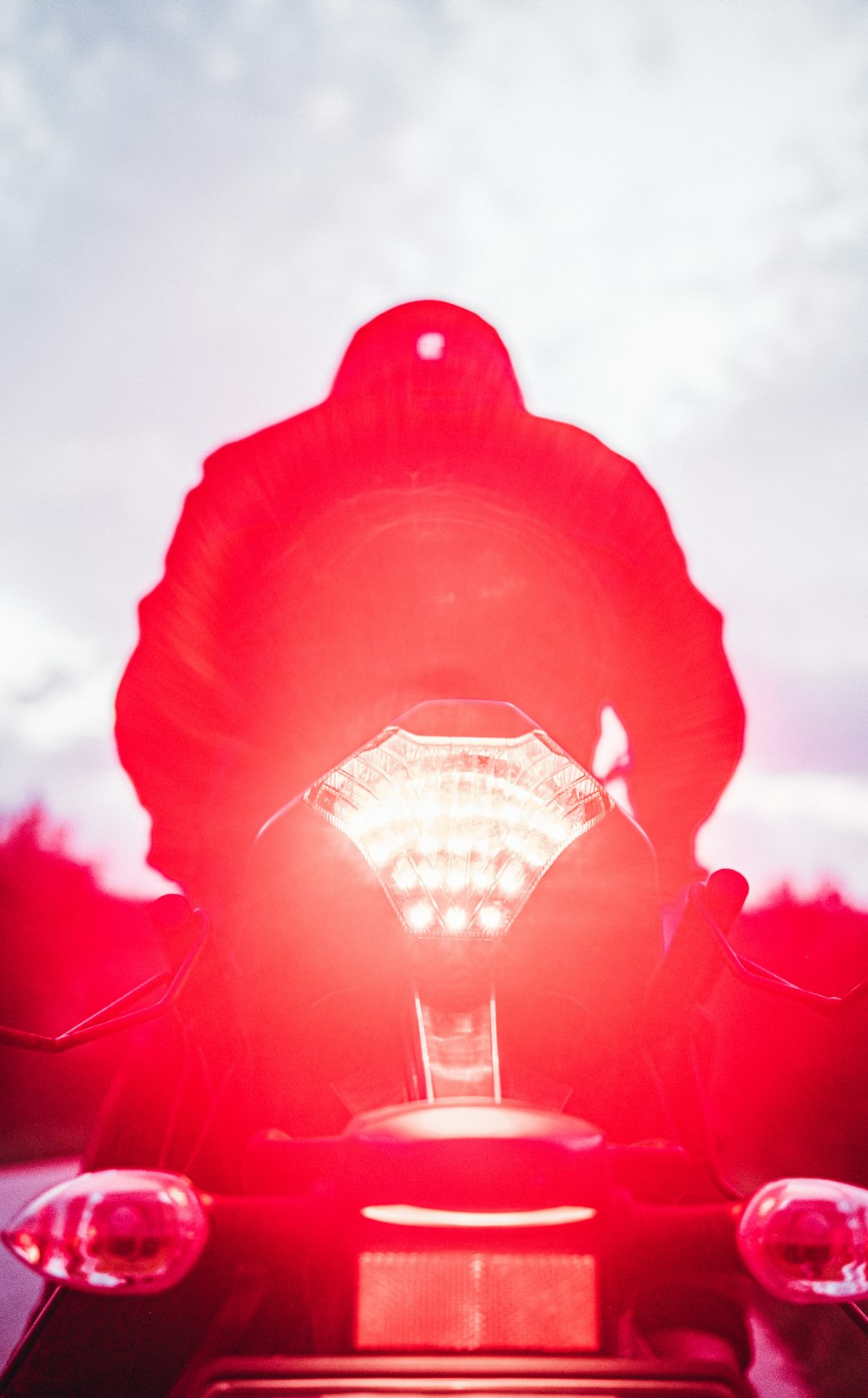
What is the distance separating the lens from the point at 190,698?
2133mm

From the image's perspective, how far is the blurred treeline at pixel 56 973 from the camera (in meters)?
6.04

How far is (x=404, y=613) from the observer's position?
89.9 inches

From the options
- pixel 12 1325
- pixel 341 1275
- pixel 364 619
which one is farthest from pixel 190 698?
pixel 12 1325

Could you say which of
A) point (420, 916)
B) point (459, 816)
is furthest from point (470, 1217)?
point (459, 816)

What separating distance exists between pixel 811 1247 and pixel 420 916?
0.66 m

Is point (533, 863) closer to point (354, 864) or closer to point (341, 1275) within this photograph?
point (354, 864)

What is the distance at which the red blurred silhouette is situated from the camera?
200 centimetres

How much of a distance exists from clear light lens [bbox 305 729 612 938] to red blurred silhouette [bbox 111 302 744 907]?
19cm

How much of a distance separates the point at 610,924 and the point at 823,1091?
471 centimetres

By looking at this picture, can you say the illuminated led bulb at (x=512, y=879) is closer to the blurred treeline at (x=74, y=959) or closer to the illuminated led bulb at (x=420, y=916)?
the illuminated led bulb at (x=420, y=916)

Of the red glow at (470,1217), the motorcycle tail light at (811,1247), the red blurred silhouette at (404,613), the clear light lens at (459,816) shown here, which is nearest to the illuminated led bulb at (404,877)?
the clear light lens at (459,816)

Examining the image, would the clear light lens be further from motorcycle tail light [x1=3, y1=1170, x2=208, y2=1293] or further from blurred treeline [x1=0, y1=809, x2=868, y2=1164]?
blurred treeline [x1=0, y1=809, x2=868, y2=1164]

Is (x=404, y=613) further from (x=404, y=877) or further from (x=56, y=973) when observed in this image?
(x=56, y=973)

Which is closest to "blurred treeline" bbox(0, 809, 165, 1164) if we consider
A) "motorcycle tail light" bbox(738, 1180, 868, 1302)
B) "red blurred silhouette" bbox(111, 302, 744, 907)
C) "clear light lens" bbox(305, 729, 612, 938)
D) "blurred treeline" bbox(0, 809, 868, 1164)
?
"blurred treeline" bbox(0, 809, 868, 1164)
